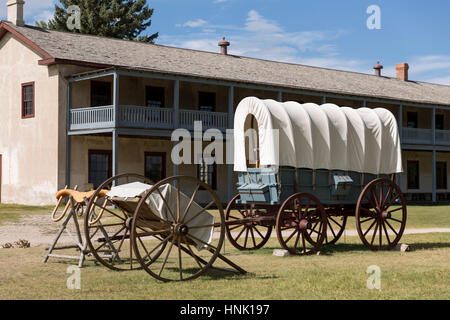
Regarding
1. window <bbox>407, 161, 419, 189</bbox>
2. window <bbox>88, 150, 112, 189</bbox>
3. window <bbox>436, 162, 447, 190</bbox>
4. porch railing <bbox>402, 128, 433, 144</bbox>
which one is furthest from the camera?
window <bbox>436, 162, 447, 190</bbox>

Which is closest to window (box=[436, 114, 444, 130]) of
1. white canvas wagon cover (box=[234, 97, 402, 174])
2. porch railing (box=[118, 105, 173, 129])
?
porch railing (box=[118, 105, 173, 129])

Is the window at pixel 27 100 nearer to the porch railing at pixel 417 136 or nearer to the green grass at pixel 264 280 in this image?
the green grass at pixel 264 280

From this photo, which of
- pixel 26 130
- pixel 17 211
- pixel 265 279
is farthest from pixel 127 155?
pixel 265 279

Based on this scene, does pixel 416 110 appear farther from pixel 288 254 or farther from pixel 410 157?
pixel 288 254

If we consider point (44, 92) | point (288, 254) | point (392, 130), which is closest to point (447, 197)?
point (44, 92)

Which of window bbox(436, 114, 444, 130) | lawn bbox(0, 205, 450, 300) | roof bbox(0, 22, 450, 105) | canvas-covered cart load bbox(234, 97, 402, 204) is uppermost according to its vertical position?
roof bbox(0, 22, 450, 105)

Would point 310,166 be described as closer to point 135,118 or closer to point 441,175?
point 135,118

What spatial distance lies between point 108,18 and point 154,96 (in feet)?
76.1

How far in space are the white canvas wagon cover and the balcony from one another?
12.8 meters

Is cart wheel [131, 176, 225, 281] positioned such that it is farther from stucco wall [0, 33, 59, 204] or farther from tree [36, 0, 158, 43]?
tree [36, 0, 158, 43]

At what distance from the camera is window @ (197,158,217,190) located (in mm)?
31812

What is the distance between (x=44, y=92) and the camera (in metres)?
28.2

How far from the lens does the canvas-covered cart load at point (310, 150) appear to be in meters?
12.7

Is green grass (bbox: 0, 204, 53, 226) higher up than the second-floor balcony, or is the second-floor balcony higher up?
the second-floor balcony
